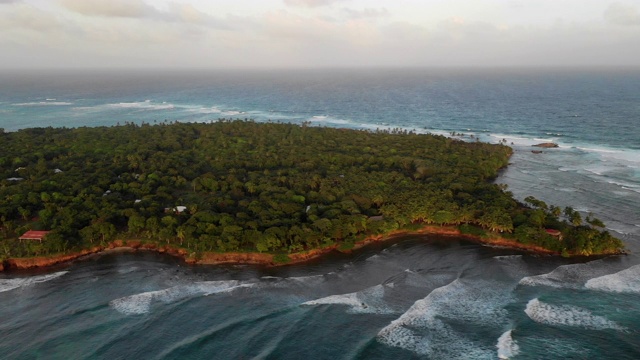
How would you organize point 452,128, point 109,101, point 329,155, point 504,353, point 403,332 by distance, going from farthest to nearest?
point 109,101, point 452,128, point 329,155, point 403,332, point 504,353

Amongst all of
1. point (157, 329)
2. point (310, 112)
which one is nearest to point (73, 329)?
point (157, 329)

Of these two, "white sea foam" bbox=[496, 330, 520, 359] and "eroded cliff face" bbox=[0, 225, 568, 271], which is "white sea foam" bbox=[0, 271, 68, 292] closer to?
"eroded cliff face" bbox=[0, 225, 568, 271]

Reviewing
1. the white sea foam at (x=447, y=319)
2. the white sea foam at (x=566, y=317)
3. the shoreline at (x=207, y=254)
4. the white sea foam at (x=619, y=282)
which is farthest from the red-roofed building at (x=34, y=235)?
the white sea foam at (x=619, y=282)

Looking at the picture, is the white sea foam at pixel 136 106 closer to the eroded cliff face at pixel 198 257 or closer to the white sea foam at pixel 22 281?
the eroded cliff face at pixel 198 257

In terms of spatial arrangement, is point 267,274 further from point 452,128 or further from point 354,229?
point 452,128

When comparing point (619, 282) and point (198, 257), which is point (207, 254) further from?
point (619, 282)

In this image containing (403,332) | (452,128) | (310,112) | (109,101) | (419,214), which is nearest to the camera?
(403,332)

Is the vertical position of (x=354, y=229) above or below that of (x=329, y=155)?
below
